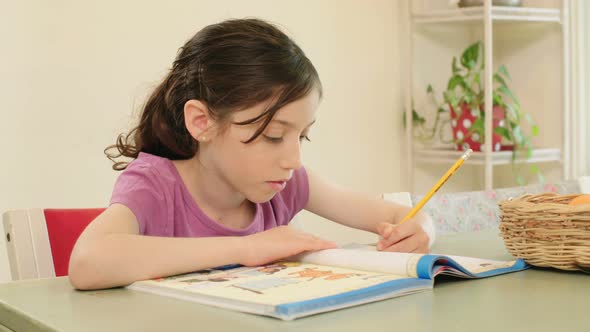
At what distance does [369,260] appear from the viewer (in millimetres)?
1030

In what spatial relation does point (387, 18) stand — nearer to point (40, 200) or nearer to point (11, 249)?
point (40, 200)

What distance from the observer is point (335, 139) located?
322cm

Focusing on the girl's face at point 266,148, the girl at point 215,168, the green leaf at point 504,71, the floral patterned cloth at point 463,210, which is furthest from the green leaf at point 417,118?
the girl's face at point 266,148

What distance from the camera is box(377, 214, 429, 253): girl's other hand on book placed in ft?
4.17

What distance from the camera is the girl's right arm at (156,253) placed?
1.03 m

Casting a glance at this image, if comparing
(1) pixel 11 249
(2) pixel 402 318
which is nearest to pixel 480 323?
(2) pixel 402 318

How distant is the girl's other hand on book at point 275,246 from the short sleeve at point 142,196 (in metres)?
0.24

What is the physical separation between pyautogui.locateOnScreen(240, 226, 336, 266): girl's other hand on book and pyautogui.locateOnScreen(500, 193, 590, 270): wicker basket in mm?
259

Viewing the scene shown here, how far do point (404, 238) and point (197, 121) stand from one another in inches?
15.4

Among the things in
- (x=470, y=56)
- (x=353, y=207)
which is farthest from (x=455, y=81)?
(x=353, y=207)

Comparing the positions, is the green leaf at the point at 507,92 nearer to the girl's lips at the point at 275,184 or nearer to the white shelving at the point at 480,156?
the white shelving at the point at 480,156

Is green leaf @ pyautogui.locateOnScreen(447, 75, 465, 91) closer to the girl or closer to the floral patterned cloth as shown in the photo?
the floral patterned cloth

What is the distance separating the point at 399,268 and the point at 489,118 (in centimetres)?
224

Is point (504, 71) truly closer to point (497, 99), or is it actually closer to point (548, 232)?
point (497, 99)
